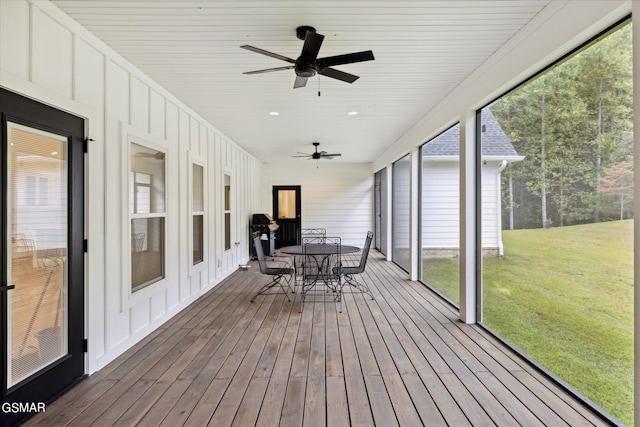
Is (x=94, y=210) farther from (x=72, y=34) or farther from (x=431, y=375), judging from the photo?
(x=431, y=375)

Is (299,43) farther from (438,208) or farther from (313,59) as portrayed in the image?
(438,208)

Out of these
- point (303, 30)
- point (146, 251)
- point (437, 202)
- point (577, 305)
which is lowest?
point (577, 305)

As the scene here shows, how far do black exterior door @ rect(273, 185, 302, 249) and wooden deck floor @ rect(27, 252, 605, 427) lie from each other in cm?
608

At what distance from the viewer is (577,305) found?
7.65 feet

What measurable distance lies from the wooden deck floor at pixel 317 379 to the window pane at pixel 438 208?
1.65m

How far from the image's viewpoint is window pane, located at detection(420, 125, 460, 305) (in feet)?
16.9

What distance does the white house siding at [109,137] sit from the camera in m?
2.00

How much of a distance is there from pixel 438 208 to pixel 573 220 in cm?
313

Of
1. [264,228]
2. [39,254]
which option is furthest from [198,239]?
[264,228]

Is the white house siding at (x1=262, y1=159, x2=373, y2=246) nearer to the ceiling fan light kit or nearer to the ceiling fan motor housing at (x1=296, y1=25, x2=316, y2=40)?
the ceiling fan light kit

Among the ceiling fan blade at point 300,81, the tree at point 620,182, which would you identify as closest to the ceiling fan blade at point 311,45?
the ceiling fan blade at point 300,81

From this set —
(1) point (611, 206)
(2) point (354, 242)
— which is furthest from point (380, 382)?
(2) point (354, 242)

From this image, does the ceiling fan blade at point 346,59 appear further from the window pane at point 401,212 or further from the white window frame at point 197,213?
the window pane at point 401,212

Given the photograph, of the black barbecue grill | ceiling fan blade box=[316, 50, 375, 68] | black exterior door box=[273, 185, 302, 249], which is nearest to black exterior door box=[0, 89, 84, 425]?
ceiling fan blade box=[316, 50, 375, 68]
